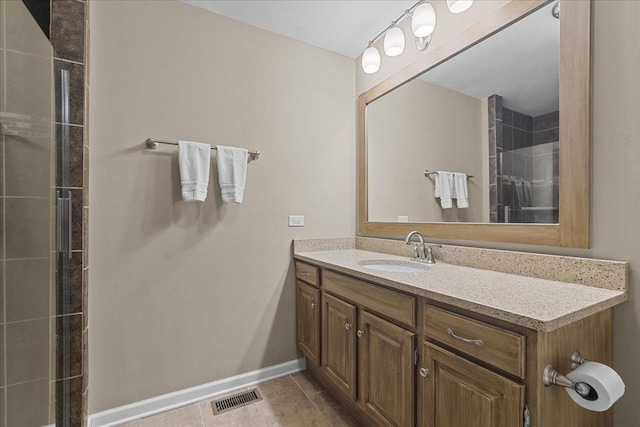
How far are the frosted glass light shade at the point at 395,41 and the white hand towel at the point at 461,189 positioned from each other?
0.89 meters

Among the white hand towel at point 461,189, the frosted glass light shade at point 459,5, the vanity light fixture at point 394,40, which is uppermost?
the vanity light fixture at point 394,40

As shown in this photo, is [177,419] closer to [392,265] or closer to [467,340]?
[392,265]

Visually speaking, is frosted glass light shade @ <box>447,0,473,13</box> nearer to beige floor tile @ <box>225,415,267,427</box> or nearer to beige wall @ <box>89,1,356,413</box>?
beige wall @ <box>89,1,356,413</box>

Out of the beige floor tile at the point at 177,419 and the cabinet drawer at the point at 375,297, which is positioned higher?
the cabinet drawer at the point at 375,297

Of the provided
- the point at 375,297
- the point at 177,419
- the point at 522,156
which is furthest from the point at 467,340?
the point at 177,419

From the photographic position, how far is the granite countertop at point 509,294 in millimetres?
801

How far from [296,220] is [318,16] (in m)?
1.41

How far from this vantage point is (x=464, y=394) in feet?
3.14

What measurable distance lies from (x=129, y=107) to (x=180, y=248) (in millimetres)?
879

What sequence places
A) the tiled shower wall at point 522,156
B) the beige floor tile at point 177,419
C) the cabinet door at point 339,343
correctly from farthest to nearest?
the beige floor tile at point 177,419 < the cabinet door at point 339,343 < the tiled shower wall at point 522,156

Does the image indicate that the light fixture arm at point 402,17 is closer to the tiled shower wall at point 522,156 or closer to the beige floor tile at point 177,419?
the tiled shower wall at point 522,156

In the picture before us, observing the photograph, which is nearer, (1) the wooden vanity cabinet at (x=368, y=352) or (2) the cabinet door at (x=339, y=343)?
(1) the wooden vanity cabinet at (x=368, y=352)

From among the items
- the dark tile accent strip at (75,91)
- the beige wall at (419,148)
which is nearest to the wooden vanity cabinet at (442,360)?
the beige wall at (419,148)

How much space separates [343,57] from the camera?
239 centimetres
